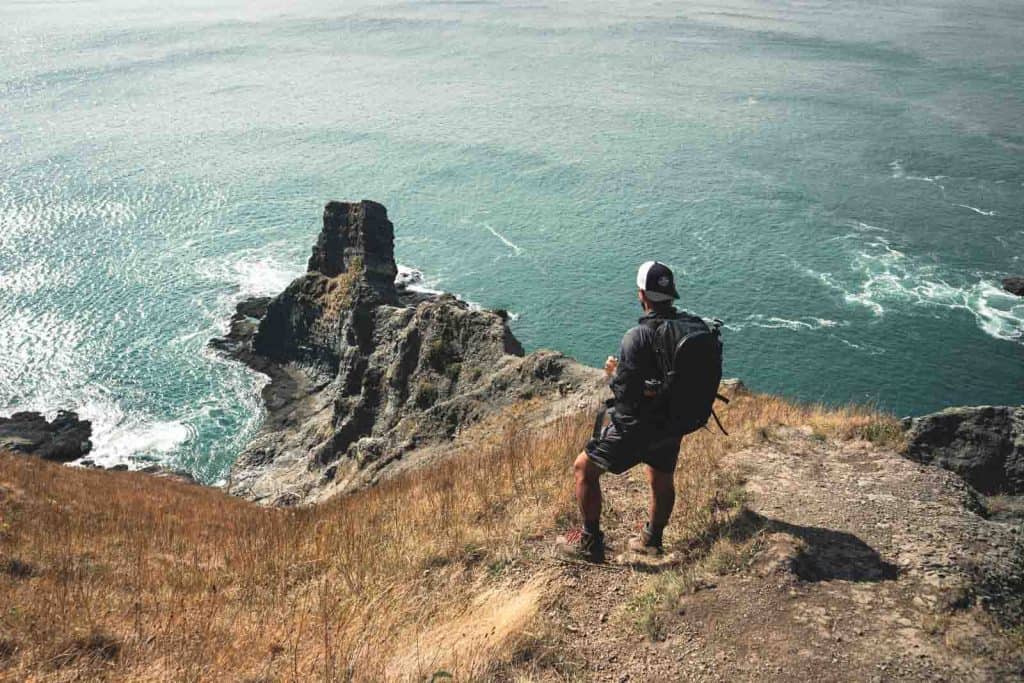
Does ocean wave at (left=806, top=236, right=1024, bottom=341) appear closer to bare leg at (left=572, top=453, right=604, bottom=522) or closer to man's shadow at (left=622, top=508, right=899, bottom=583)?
man's shadow at (left=622, top=508, right=899, bottom=583)

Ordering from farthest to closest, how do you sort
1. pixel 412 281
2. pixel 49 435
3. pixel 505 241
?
pixel 505 241 → pixel 412 281 → pixel 49 435

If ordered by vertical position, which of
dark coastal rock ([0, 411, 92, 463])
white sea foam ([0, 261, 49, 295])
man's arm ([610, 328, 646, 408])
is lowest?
dark coastal rock ([0, 411, 92, 463])

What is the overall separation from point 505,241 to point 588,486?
6992 cm

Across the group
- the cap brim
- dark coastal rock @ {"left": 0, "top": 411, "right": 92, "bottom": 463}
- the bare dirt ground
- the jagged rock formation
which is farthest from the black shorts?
dark coastal rock @ {"left": 0, "top": 411, "right": 92, "bottom": 463}

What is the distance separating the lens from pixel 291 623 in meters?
7.49

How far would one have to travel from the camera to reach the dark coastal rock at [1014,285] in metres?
61.2

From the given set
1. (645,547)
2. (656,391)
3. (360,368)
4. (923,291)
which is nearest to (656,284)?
(656,391)

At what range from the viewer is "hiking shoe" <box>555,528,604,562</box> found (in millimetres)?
8227

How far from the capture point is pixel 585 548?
8258 millimetres

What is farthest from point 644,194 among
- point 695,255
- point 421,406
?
point 421,406

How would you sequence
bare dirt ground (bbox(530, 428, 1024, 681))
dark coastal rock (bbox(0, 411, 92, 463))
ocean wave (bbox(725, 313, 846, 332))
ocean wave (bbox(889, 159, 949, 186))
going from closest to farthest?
bare dirt ground (bbox(530, 428, 1024, 681))
dark coastal rock (bbox(0, 411, 92, 463))
ocean wave (bbox(725, 313, 846, 332))
ocean wave (bbox(889, 159, 949, 186))

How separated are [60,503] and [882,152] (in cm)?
9601

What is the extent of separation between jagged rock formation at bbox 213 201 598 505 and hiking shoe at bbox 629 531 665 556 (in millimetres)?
11549

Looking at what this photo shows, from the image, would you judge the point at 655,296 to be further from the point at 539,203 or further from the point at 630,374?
the point at 539,203
